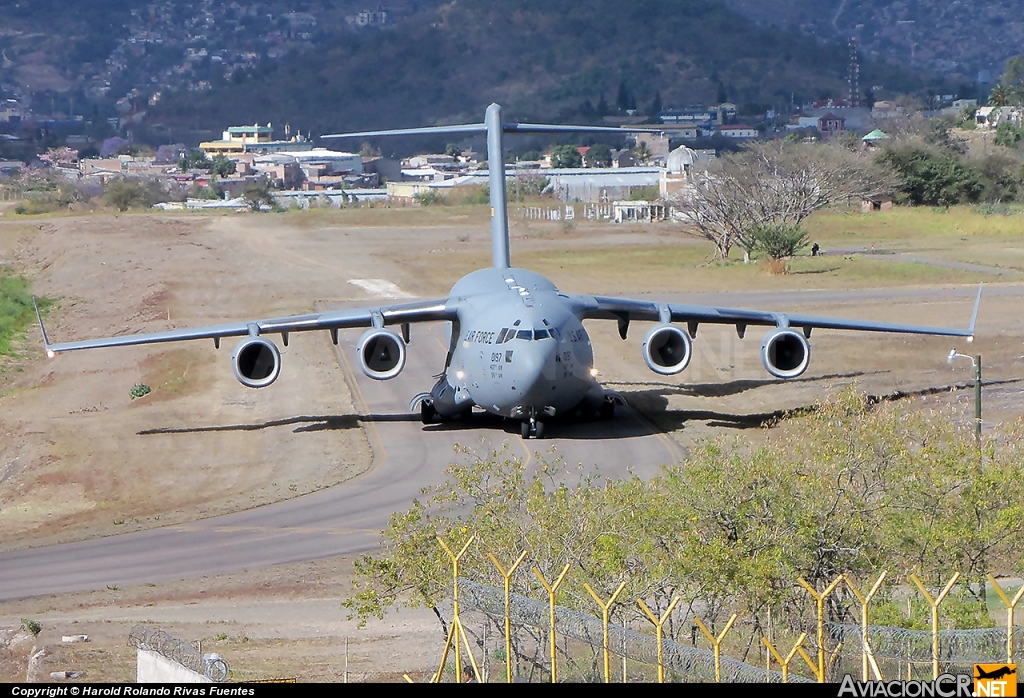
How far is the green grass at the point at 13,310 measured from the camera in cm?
6281

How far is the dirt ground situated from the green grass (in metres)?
1.18

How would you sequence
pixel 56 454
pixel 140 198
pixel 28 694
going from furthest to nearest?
pixel 140 198
pixel 56 454
pixel 28 694

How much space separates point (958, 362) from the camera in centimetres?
4366

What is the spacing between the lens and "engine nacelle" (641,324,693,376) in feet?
111

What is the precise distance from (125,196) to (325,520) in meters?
146

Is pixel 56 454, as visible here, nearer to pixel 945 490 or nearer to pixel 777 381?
pixel 777 381

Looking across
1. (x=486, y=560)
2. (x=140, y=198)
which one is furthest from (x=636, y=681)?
(x=140, y=198)

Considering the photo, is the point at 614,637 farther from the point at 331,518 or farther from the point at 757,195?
the point at 757,195

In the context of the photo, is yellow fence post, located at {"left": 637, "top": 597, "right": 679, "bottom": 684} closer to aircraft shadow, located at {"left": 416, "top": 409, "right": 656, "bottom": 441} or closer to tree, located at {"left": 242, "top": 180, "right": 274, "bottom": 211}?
aircraft shadow, located at {"left": 416, "top": 409, "right": 656, "bottom": 441}

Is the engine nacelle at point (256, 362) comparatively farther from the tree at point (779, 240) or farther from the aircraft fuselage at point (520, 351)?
the tree at point (779, 240)

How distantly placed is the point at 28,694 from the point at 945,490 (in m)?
11.7

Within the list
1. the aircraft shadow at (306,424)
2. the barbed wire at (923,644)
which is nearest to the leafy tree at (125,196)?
the aircraft shadow at (306,424)

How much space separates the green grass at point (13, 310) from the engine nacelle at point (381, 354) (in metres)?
29.5

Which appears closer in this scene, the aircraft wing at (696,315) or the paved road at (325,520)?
the paved road at (325,520)
